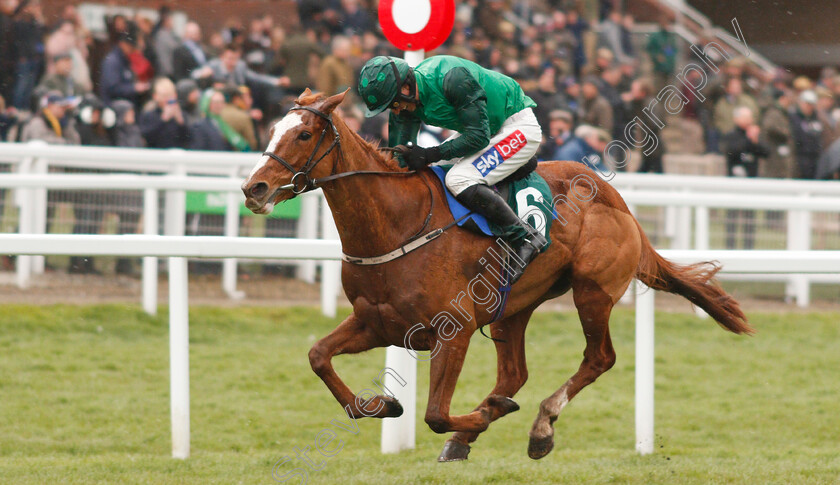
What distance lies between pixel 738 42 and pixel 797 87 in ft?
17.5

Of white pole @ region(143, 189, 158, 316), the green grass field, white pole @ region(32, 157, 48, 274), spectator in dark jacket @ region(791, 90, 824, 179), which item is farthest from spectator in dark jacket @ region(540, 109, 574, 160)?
white pole @ region(32, 157, 48, 274)

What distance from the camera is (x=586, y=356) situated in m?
5.02

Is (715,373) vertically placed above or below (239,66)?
below

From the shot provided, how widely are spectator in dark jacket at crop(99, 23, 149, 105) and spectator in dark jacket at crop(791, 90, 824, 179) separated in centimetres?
712

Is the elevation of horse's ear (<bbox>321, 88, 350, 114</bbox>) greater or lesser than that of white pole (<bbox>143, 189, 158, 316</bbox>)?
greater

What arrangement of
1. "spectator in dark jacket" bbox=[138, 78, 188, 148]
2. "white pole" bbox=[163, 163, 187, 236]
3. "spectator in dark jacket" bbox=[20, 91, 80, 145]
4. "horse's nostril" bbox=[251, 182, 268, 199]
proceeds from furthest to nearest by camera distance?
"spectator in dark jacket" bbox=[138, 78, 188, 148], "spectator in dark jacket" bbox=[20, 91, 80, 145], "white pole" bbox=[163, 163, 187, 236], "horse's nostril" bbox=[251, 182, 268, 199]

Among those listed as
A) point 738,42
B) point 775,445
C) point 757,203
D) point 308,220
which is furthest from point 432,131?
point 738,42

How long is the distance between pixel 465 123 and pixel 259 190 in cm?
98

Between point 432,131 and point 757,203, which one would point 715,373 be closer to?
point 757,203

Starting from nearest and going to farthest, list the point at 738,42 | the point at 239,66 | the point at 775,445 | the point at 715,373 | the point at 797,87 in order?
1. the point at 775,445
2. the point at 715,373
3. the point at 239,66
4. the point at 797,87
5. the point at 738,42

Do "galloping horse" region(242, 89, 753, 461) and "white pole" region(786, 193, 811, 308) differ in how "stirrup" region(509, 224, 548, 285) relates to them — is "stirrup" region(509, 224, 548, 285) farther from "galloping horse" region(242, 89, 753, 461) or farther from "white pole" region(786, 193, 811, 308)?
"white pole" region(786, 193, 811, 308)

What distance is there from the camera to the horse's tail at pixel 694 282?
515 cm

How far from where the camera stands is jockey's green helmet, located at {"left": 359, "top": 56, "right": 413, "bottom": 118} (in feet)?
13.6

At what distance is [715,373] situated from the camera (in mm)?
7074
